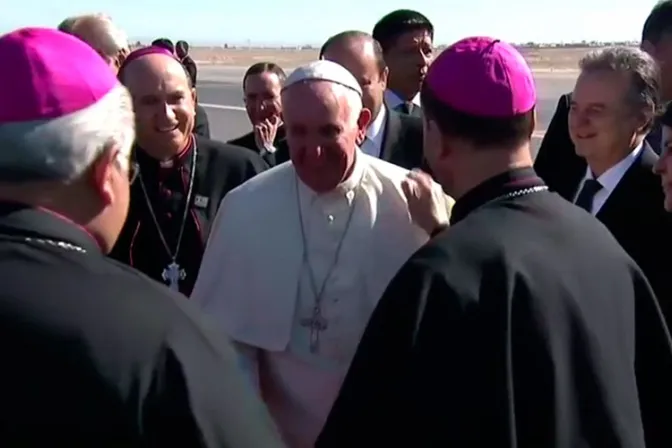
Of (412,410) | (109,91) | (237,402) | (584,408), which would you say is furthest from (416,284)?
(109,91)

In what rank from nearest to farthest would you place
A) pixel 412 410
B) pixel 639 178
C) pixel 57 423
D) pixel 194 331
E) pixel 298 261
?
1. pixel 57 423
2. pixel 194 331
3. pixel 412 410
4. pixel 298 261
5. pixel 639 178

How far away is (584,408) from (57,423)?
1293mm

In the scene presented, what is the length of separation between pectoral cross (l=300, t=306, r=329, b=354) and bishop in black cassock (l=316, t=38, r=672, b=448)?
70 centimetres

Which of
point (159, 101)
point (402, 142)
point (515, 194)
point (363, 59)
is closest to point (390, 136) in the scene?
point (402, 142)

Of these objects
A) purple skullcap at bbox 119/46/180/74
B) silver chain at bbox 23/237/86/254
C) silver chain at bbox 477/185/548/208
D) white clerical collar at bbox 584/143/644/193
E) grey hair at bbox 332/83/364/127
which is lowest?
white clerical collar at bbox 584/143/644/193

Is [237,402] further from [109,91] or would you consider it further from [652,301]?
[652,301]

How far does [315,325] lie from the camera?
125 inches

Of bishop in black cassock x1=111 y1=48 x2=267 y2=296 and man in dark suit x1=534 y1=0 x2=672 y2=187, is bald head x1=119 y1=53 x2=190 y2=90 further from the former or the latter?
man in dark suit x1=534 y1=0 x2=672 y2=187

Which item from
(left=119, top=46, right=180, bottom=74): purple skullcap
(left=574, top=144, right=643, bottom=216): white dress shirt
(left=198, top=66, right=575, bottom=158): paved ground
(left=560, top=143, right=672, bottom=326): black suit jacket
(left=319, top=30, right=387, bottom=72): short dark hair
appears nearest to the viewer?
(left=560, top=143, right=672, bottom=326): black suit jacket

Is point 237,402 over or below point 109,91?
below

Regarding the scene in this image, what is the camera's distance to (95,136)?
1803mm

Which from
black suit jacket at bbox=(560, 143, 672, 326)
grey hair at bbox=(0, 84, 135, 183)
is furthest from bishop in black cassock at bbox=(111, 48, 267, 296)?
grey hair at bbox=(0, 84, 135, 183)

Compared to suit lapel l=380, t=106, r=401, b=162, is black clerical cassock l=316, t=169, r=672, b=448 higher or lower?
higher

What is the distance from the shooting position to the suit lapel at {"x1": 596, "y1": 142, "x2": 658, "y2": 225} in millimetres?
3822
